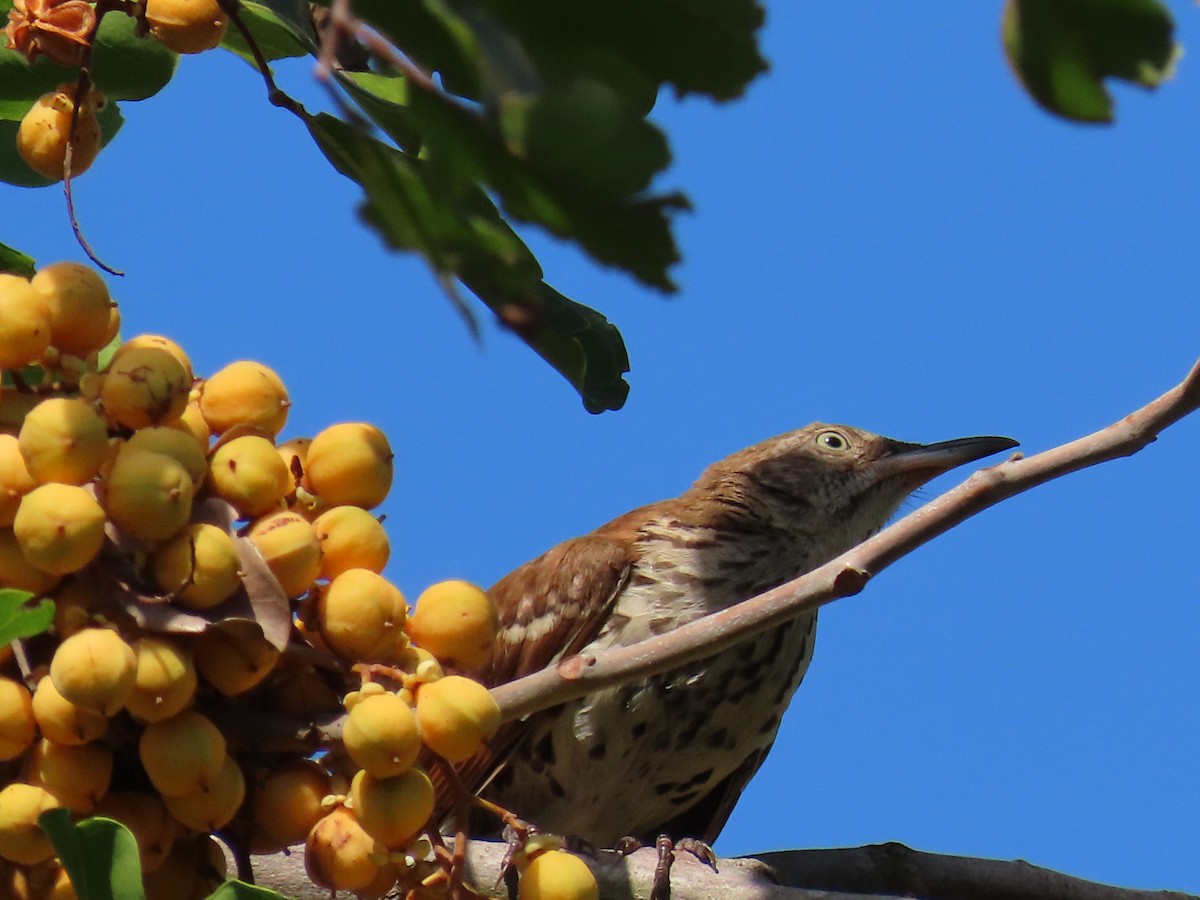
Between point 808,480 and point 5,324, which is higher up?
point 808,480

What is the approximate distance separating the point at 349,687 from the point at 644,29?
110 cm

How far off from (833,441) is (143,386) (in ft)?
13.3

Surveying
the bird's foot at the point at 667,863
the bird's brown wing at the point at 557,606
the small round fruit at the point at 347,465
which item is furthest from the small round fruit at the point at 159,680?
the bird's brown wing at the point at 557,606

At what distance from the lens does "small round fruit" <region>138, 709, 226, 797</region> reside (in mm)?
1789

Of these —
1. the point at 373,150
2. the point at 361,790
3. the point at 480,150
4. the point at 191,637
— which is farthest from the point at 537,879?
the point at 480,150

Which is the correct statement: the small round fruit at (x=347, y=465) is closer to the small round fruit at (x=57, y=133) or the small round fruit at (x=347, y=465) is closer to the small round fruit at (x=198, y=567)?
the small round fruit at (x=198, y=567)

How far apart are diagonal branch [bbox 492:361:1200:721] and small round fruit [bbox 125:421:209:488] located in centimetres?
46

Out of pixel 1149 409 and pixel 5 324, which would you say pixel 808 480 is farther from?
pixel 5 324

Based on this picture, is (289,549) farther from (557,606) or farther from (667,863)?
(557,606)

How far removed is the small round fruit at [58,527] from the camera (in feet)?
5.66

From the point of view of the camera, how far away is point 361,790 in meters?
1.85

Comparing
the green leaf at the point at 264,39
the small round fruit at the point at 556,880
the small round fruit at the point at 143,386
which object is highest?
the green leaf at the point at 264,39

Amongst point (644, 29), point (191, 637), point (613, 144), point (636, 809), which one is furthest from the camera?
point (636, 809)

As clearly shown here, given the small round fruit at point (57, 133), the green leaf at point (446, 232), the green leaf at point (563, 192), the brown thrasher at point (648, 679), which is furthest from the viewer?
the brown thrasher at point (648, 679)
